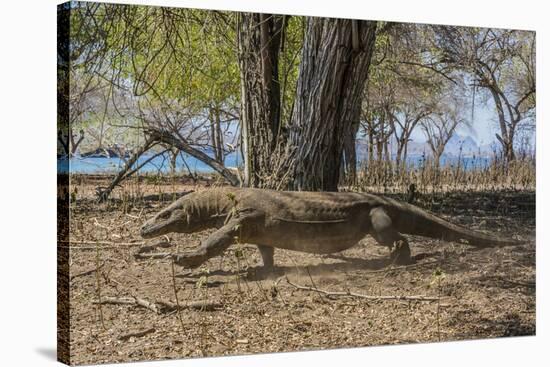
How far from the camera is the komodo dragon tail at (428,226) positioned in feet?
26.1

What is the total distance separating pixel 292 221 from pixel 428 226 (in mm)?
1158

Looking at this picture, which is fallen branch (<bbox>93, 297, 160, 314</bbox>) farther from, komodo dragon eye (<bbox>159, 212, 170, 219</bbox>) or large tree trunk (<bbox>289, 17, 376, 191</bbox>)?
large tree trunk (<bbox>289, 17, 376, 191</bbox>)

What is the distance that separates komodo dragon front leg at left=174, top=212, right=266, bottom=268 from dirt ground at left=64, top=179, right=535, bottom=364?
55mm

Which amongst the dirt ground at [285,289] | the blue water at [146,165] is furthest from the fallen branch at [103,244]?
the blue water at [146,165]

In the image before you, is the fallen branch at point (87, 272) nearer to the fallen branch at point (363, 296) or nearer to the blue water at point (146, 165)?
the blue water at point (146, 165)

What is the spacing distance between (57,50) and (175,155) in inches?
41.0

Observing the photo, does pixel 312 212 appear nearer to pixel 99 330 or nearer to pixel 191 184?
pixel 191 184

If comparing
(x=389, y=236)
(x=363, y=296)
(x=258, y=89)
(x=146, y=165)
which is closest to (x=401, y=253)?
(x=389, y=236)

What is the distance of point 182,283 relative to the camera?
7094 mm

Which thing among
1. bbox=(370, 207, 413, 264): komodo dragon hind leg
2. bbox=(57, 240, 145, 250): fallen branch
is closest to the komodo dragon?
bbox=(370, 207, 413, 264): komodo dragon hind leg

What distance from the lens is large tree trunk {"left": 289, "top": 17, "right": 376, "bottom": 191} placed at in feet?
25.2

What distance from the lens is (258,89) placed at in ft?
24.6

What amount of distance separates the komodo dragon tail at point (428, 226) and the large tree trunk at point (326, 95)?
0.58 metres

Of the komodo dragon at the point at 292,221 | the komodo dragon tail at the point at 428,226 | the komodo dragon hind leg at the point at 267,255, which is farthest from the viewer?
the komodo dragon tail at the point at 428,226
